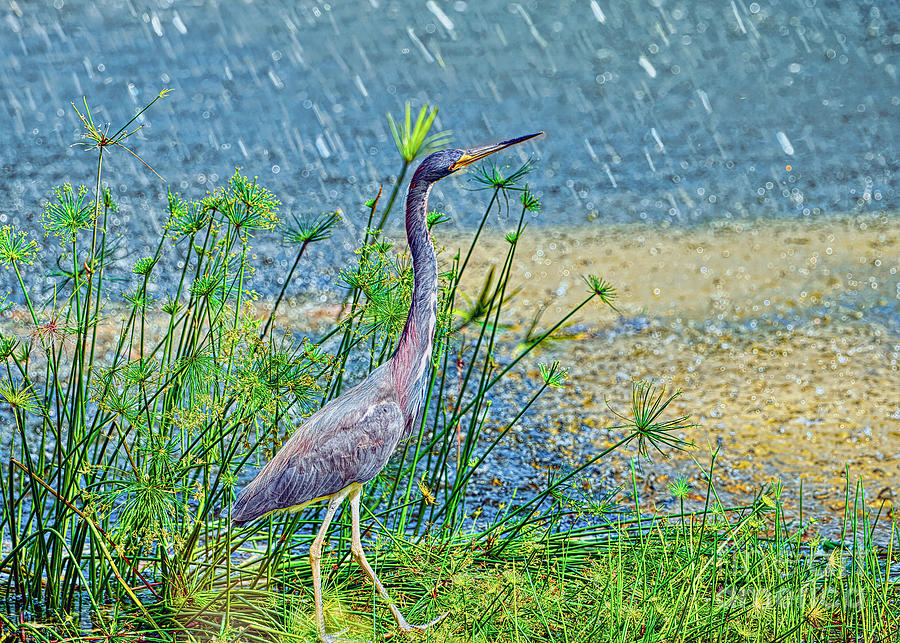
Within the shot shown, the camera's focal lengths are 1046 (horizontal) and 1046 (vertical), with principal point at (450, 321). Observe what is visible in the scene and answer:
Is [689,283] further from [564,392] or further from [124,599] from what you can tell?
[124,599]

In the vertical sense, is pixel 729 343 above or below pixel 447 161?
below

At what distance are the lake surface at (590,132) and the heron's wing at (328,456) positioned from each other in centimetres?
198

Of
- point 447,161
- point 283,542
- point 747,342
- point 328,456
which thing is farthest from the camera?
point 747,342

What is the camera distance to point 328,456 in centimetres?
233

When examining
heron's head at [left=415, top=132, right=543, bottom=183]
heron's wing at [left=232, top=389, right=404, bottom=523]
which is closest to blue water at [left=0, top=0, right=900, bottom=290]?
heron's wing at [left=232, top=389, right=404, bottom=523]

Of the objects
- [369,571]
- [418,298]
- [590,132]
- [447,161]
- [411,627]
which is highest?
[590,132]

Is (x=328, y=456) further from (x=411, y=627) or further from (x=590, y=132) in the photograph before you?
(x=590, y=132)

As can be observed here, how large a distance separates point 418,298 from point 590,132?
6.36 meters

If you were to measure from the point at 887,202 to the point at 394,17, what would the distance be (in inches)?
255

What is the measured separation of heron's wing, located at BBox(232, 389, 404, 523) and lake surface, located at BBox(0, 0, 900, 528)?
1.98 meters

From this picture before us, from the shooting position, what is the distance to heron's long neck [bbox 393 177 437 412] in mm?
2215

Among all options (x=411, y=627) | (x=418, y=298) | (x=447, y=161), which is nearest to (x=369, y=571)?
(x=411, y=627)

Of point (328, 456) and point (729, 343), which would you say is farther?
point (729, 343)

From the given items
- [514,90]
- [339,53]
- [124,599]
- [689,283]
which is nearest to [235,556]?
[124,599]
